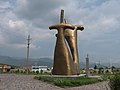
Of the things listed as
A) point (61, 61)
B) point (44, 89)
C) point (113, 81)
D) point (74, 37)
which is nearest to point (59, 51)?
point (61, 61)

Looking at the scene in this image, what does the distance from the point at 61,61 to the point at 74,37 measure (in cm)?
348

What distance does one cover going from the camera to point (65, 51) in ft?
84.6

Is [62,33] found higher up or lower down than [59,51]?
higher up

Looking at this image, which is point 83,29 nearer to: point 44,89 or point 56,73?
point 56,73

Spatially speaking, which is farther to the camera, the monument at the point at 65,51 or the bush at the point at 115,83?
the monument at the point at 65,51

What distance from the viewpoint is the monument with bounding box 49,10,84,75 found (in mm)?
25750

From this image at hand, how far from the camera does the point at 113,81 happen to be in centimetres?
887

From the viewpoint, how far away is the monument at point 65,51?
84.5 ft

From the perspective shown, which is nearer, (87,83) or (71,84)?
(71,84)

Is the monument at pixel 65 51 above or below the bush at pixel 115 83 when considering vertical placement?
above

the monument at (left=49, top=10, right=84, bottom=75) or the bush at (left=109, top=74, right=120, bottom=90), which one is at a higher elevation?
the monument at (left=49, top=10, right=84, bottom=75)

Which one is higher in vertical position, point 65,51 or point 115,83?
point 65,51

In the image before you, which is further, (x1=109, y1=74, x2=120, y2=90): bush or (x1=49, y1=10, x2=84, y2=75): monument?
(x1=49, y1=10, x2=84, y2=75): monument

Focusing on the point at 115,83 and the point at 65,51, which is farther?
the point at 65,51
